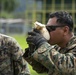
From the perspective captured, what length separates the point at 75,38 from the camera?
427 cm

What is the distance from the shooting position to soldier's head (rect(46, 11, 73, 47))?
4086 millimetres

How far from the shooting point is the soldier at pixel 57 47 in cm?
386

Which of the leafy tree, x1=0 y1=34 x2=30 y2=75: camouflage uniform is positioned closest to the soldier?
x1=0 y1=34 x2=30 y2=75: camouflage uniform

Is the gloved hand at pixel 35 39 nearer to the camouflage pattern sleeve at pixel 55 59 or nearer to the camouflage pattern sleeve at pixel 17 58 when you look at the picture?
the camouflage pattern sleeve at pixel 55 59

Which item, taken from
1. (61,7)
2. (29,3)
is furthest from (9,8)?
(61,7)

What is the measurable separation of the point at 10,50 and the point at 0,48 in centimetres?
14

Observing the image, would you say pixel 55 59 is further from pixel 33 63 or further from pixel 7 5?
pixel 7 5

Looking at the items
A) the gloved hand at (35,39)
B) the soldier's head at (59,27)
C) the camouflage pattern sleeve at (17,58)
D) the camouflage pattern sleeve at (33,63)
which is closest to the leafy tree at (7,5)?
the camouflage pattern sleeve at (17,58)

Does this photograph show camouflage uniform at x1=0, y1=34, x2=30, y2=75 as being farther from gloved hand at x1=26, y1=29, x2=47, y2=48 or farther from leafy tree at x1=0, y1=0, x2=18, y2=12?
leafy tree at x1=0, y1=0, x2=18, y2=12

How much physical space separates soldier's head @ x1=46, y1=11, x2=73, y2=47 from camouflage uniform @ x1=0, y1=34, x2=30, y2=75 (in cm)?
153

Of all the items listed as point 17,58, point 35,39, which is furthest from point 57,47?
point 17,58

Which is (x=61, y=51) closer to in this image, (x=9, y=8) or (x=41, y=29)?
(x=41, y=29)

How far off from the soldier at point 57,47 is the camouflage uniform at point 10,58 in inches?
48.5

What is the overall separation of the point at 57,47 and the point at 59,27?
0.33m
